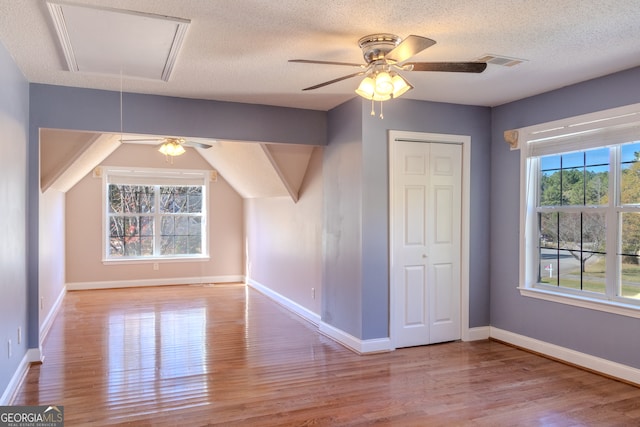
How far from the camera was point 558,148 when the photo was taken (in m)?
4.04

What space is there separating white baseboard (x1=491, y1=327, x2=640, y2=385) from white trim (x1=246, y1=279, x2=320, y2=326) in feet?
6.60

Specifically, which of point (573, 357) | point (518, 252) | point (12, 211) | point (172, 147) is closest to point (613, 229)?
point (518, 252)

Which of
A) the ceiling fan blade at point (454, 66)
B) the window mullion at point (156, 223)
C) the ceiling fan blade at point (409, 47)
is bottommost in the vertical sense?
the window mullion at point (156, 223)

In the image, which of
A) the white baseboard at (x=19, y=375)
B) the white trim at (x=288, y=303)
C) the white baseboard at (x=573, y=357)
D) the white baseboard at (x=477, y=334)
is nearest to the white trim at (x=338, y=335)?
the white trim at (x=288, y=303)

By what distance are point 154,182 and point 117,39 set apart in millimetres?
5562

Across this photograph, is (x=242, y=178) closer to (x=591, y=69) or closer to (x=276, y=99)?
(x=276, y=99)

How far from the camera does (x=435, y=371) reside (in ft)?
12.4

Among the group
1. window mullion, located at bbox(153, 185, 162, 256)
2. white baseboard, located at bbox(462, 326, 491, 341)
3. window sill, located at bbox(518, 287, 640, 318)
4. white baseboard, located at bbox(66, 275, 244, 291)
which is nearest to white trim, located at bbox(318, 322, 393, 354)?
white baseboard, located at bbox(462, 326, 491, 341)

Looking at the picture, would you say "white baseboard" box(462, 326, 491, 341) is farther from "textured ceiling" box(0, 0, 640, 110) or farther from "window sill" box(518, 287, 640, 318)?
"textured ceiling" box(0, 0, 640, 110)

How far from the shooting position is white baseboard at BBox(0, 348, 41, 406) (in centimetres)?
300

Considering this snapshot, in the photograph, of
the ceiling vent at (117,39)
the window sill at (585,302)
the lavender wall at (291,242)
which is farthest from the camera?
the lavender wall at (291,242)

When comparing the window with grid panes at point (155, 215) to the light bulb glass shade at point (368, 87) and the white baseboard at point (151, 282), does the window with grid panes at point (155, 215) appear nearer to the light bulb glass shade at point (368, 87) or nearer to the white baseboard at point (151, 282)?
the white baseboard at point (151, 282)

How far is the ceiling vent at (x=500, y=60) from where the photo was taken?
125 inches

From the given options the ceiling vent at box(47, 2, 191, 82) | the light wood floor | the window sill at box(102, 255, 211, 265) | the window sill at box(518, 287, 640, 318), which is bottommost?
the light wood floor
